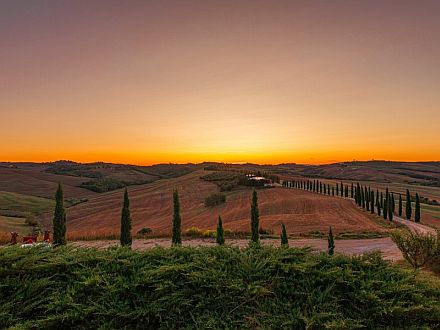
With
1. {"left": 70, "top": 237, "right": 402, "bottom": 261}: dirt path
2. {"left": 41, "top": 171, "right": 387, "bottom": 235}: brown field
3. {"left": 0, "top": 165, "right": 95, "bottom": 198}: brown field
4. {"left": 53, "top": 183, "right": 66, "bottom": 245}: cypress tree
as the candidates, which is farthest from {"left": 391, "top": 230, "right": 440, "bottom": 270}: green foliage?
{"left": 0, "top": 165, "right": 95, "bottom": 198}: brown field

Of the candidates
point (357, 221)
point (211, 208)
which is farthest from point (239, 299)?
point (211, 208)

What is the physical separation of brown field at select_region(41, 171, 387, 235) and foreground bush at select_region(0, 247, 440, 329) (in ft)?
106

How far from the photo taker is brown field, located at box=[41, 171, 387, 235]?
46562 mm

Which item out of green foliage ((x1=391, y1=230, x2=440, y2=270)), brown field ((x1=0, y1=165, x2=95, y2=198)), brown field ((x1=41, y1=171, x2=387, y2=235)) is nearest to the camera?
green foliage ((x1=391, y1=230, x2=440, y2=270))

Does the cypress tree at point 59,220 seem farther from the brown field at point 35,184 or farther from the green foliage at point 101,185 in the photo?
the green foliage at point 101,185

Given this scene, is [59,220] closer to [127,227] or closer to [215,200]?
[127,227]

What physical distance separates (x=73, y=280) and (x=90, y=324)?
972 millimetres

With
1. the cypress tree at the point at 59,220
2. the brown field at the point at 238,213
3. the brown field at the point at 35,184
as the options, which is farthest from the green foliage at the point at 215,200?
the brown field at the point at 35,184

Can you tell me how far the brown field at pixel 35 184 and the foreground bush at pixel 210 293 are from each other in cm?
10596

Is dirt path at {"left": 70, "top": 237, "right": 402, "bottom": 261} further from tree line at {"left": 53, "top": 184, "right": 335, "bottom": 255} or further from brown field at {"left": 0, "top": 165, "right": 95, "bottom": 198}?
brown field at {"left": 0, "top": 165, "right": 95, "bottom": 198}

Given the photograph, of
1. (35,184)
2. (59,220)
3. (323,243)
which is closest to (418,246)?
(323,243)

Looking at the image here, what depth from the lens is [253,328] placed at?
511 centimetres

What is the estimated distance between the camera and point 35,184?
4508 inches

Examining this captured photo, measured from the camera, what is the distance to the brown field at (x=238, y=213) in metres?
46.6
